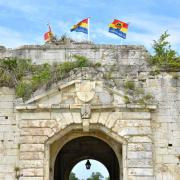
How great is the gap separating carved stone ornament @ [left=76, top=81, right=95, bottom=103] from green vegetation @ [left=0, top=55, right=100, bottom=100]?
1.92ft

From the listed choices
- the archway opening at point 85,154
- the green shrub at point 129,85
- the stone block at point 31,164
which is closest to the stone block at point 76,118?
the stone block at point 31,164

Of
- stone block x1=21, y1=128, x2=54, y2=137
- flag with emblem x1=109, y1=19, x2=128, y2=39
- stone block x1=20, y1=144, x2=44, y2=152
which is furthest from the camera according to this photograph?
flag with emblem x1=109, y1=19, x2=128, y2=39

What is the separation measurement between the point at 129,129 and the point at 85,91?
5.19 feet

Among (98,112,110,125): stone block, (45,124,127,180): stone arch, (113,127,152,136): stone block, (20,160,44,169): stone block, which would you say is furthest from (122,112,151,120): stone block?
(20,160,44,169): stone block

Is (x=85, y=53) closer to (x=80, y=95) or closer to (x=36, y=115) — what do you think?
(x=80, y=95)

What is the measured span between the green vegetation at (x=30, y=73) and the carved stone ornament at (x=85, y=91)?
0.59m

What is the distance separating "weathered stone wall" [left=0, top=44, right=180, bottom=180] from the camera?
451 inches

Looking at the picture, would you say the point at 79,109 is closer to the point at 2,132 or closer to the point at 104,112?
the point at 104,112

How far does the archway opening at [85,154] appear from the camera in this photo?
1734 cm

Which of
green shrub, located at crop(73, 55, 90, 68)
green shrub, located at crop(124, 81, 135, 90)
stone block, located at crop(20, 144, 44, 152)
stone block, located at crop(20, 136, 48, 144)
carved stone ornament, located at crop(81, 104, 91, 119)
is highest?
green shrub, located at crop(73, 55, 90, 68)

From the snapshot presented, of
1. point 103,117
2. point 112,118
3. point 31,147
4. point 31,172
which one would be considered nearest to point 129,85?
point 112,118

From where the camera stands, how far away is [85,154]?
59.0ft

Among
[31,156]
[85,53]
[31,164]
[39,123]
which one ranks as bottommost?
[31,164]

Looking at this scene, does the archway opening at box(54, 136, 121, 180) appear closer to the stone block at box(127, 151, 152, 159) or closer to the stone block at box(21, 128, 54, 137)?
the stone block at box(21, 128, 54, 137)
